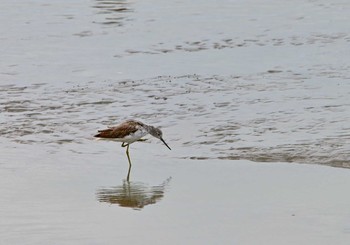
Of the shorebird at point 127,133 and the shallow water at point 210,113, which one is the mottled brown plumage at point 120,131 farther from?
the shallow water at point 210,113

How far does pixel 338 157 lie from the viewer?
42.1ft

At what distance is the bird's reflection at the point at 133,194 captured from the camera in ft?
37.2

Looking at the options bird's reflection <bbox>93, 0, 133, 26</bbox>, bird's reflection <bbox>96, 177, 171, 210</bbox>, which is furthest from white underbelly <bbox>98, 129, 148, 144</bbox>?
bird's reflection <bbox>93, 0, 133, 26</bbox>

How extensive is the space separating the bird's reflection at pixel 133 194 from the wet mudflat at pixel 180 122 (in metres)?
0.03

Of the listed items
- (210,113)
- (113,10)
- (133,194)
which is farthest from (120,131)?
(113,10)

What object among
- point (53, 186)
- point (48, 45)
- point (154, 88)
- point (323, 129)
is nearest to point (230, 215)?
point (53, 186)

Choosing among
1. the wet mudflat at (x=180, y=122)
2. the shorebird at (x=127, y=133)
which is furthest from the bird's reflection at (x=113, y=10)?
the shorebird at (x=127, y=133)

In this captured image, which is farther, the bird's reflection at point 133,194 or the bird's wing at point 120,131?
the bird's wing at point 120,131

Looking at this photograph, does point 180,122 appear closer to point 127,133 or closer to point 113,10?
point 127,133

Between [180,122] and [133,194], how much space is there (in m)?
3.68

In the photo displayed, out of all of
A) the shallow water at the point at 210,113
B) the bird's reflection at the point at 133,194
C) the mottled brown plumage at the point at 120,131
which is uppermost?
the mottled brown plumage at the point at 120,131

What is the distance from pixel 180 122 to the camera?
15.3 meters

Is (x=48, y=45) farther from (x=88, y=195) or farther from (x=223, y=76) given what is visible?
(x=88, y=195)

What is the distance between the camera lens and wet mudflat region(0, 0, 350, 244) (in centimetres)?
1044
